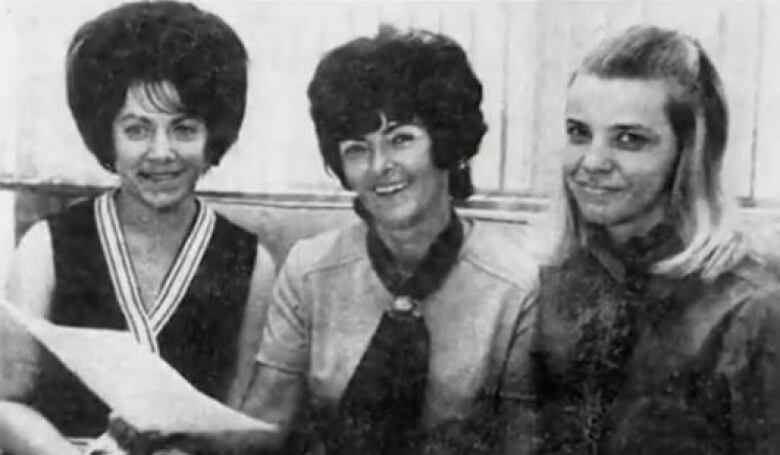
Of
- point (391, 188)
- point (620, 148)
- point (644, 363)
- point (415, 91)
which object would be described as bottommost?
point (644, 363)

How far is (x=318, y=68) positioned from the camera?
3521 mm

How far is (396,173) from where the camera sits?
3.49 metres

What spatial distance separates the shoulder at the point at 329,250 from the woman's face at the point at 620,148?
1.73 feet

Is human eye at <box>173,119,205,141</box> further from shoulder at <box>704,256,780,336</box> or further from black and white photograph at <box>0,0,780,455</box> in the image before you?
shoulder at <box>704,256,780,336</box>

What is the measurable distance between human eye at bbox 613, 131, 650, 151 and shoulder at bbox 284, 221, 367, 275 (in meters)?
0.65

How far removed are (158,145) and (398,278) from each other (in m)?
0.67

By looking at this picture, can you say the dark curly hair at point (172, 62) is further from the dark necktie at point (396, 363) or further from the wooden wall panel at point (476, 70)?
the dark necktie at point (396, 363)

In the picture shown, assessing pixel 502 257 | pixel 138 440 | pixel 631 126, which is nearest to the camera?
pixel 631 126

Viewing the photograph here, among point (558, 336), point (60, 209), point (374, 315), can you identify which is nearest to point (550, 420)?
point (558, 336)

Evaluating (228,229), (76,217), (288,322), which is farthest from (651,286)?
(76,217)

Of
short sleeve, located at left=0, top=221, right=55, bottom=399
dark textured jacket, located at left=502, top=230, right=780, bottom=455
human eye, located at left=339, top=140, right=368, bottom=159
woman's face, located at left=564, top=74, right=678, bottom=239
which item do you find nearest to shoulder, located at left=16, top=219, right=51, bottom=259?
short sleeve, located at left=0, top=221, right=55, bottom=399

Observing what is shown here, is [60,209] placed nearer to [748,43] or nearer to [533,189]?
[533,189]

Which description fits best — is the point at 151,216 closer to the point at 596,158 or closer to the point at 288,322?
the point at 288,322

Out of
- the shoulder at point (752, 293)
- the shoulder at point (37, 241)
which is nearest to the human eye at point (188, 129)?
the shoulder at point (37, 241)
